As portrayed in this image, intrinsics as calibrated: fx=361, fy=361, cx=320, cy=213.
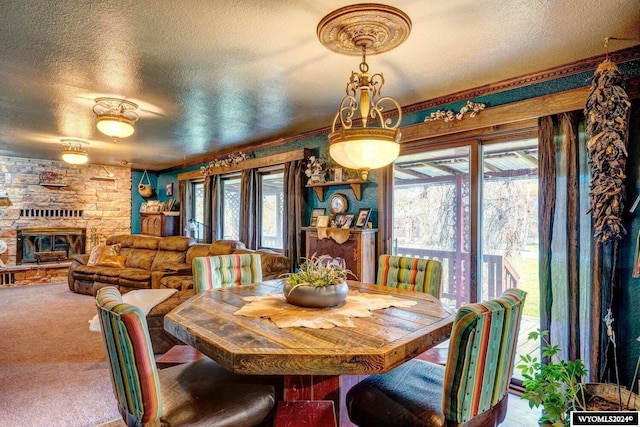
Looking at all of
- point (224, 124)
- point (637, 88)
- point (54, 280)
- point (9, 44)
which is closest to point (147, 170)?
point (54, 280)

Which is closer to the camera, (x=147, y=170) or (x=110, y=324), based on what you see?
(x=110, y=324)

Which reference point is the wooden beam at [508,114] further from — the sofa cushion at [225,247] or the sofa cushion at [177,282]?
the sofa cushion at [177,282]

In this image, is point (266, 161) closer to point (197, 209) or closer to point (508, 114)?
point (197, 209)

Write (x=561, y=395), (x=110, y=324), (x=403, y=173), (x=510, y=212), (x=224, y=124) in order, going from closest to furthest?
(x=110, y=324) → (x=561, y=395) → (x=510, y=212) → (x=403, y=173) → (x=224, y=124)

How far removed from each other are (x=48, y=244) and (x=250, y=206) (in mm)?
4808

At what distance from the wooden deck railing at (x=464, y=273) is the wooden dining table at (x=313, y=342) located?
4.47 ft

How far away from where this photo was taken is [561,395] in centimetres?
199

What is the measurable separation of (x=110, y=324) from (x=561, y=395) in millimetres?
2276

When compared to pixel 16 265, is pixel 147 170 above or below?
above

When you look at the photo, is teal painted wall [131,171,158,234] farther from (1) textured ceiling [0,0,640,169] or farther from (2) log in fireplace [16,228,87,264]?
(1) textured ceiling [0,0,640,169]

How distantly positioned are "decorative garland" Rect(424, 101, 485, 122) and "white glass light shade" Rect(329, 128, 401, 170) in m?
1.53

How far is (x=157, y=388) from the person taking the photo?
4.40 ft

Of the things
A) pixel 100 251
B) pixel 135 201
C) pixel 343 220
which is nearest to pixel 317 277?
pixel 343 220

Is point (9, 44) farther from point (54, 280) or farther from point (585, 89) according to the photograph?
point (54, 280)
